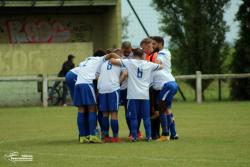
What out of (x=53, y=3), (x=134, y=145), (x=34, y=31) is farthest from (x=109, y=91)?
(x=34, y=31)

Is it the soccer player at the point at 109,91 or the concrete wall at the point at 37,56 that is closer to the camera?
the soccer player at the point at 109,91

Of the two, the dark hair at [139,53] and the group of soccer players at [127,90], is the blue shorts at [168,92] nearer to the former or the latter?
the group of soccer players at [127,90]

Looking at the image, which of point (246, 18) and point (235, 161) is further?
point (246, 18)

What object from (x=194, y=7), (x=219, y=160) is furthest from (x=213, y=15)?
Result: (x=219, y=160)

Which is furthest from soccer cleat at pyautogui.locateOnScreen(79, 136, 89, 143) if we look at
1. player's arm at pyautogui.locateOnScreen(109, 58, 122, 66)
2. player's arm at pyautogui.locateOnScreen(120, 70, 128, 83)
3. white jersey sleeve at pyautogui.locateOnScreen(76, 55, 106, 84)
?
player's arm at pyautogui.locateOnScreen(109, 58, 122, 66)

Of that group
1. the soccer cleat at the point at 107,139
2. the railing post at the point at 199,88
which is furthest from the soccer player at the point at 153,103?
the railing post at the point at 199,88

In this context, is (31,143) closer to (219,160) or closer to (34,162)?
(34,162)

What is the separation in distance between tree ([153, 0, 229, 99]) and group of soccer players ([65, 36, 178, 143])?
18.0 meters

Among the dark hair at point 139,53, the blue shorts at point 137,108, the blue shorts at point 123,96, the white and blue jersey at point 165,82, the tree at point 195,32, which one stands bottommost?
the blue shorts at point 137,108

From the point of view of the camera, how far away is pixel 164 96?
16984 mm

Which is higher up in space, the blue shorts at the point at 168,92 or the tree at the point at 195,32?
the tree at the point at 195,32

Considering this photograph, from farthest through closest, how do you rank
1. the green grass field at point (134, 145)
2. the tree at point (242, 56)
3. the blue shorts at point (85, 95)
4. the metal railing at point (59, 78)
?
the tree at point (242, 56)
the metal railing at point (59, 78)
the blue shorts at point (85, 95)
the green grass field at point (134, 145)

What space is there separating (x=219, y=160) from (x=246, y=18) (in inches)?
Result: 851

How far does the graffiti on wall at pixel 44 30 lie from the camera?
35438 mm
